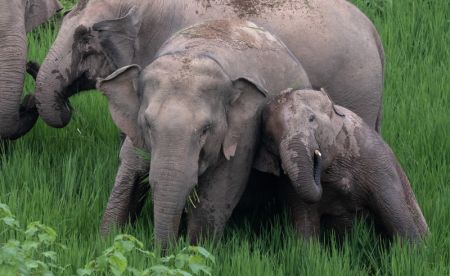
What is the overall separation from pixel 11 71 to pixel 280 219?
1.54m

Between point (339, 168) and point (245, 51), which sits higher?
point (245, 51)

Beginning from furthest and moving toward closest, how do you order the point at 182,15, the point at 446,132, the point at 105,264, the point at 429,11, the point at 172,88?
1. the point at 429,11
2. the point at 446,132
3. the point at 182,15
4. the point at 172,88
5. the point at 105,264

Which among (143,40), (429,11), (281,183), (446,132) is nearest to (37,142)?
(143,40)

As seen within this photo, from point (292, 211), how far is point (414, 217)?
0.54 metres

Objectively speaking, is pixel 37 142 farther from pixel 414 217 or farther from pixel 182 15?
pixel 414 217

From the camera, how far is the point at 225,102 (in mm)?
5309

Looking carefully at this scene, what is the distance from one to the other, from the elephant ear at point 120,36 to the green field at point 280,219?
561mm

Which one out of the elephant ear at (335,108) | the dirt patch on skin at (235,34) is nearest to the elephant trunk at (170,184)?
the dirt patch on skin at (235,34)

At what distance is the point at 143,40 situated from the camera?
6.24m

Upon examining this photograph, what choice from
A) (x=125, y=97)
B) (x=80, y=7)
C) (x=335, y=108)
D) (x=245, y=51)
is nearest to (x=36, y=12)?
(x=80, y=7)

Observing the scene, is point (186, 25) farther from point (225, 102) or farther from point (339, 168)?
point (339, 168)

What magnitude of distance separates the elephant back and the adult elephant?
39 centimetres

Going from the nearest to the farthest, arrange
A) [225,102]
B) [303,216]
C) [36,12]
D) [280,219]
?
[225,102]
[303,216]
[280,219]
[36,12]

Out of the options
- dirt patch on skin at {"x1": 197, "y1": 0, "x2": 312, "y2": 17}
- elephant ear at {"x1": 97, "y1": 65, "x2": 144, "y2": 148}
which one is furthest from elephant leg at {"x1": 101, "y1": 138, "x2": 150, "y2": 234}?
dirt patch on skin at {"x1": 197, "y1": 0, "x2": 312, "y2": 17}
